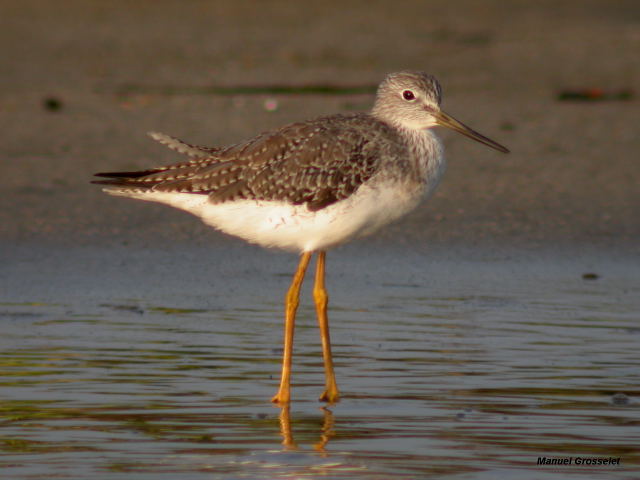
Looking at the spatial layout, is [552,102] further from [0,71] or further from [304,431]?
[304,431]

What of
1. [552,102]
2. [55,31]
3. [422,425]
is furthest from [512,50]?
[422,425]

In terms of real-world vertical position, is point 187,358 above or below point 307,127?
below

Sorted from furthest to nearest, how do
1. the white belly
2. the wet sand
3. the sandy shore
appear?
the sandy shore, the white belly, the wet sand

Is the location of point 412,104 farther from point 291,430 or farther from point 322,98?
point 322,98

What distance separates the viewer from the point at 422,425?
6531 millimetres

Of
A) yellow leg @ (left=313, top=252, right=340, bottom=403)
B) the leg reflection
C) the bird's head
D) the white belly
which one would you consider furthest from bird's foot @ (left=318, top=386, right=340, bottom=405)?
the bird's head

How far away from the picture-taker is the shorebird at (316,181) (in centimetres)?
755

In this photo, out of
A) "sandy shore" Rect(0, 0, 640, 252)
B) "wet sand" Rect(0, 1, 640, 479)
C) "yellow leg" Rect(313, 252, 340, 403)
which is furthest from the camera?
"sandy shore" Rect(0, 0, 640, 252)

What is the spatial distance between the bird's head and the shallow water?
129 cm

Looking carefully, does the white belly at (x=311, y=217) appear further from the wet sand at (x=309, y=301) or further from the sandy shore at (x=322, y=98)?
the sandy shore at (x=322, y=98)

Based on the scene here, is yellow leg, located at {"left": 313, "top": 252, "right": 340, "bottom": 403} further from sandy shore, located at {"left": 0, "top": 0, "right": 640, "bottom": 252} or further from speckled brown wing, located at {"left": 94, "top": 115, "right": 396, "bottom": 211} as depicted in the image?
sandy shore, located at {"left": 0, "top": 0, "right": 640, "bottom": 252}

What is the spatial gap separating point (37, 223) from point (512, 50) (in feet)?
44.1

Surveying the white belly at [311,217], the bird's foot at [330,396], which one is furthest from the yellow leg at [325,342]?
the white belly at [311,217]

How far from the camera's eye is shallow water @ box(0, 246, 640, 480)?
237 inches
